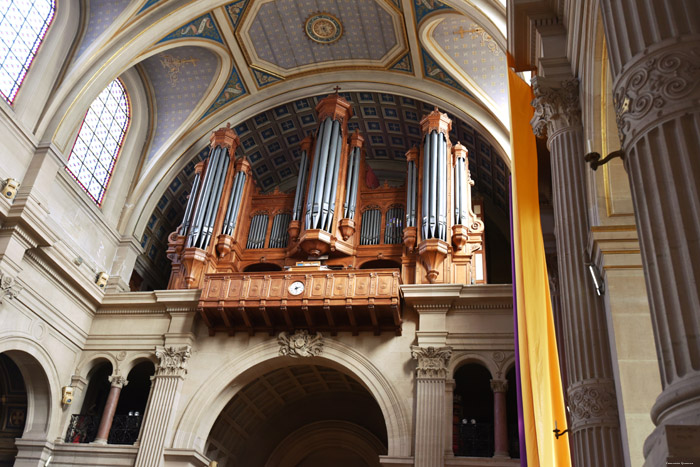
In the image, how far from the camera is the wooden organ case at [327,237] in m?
13.7

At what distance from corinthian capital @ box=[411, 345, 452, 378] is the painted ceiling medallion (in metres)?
8.66

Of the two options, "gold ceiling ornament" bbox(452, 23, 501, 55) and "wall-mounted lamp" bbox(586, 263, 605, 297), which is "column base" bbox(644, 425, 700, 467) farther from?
"gold ceiling ornament" bbox(452, 23, 501, 55)

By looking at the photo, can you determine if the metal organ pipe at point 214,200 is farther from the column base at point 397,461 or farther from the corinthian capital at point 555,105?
the corinthian capital at point 555,105

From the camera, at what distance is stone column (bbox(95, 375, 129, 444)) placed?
44.4ft

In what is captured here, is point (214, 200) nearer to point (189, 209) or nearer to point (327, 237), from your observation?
point (189, 209)

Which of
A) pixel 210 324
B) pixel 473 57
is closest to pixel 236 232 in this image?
pixel 210 324

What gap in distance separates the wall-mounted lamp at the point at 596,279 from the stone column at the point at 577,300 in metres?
0.06

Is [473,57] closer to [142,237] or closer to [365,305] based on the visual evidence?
[365,305]

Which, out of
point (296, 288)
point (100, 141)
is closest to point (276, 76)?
point (100, 141)

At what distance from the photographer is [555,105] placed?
705 cm

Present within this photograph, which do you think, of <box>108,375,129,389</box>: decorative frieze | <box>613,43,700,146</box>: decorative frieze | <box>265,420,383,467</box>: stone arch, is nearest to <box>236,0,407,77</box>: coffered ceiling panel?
<box>108,375,129,389</box>: decorative frieze

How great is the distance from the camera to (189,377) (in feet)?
45.8

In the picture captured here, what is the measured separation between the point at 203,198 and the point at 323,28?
17.8 feet

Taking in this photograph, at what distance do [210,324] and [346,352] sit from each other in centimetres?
304
